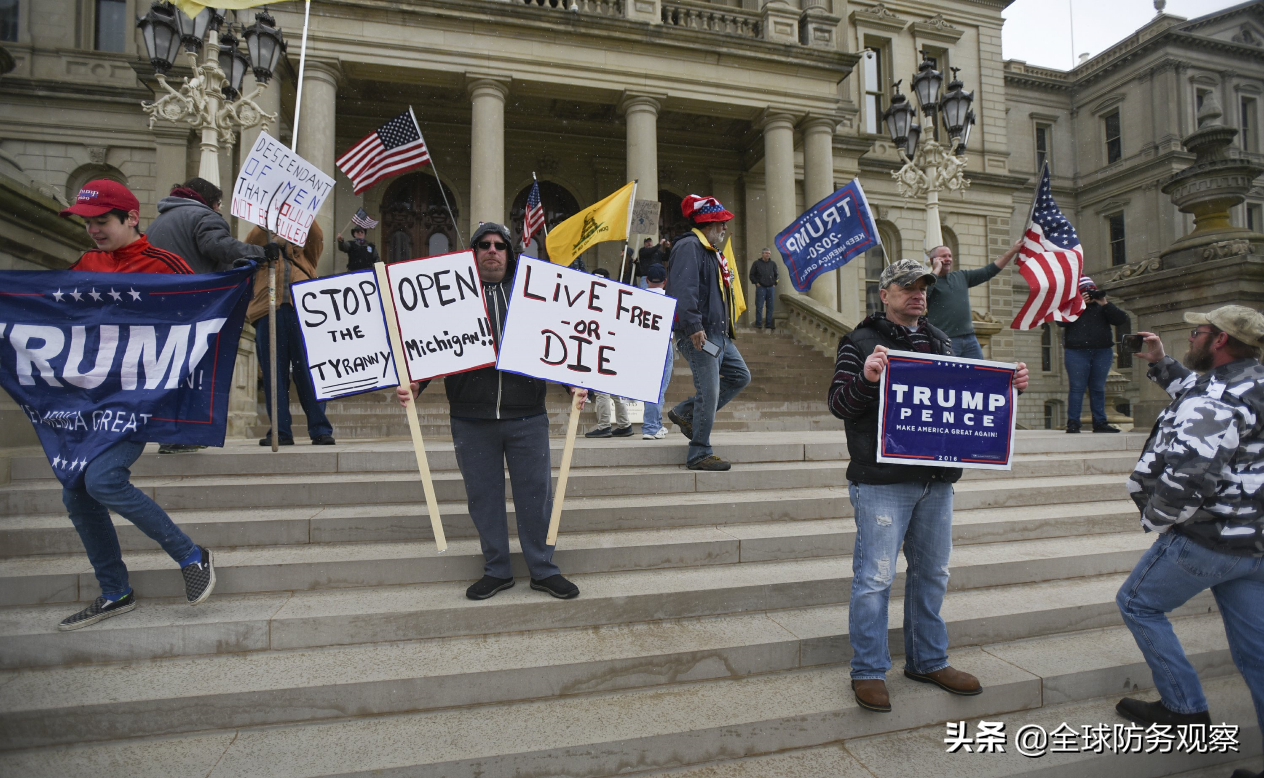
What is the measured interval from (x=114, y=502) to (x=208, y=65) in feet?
29.1

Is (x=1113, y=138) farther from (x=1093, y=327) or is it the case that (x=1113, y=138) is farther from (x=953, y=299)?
(x=953, y=299)

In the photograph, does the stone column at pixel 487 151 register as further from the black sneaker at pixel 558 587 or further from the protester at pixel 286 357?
the black sneaker at pixel 558 587

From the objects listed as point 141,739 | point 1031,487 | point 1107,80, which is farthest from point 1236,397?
point 1107,80

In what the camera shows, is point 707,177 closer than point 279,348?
No

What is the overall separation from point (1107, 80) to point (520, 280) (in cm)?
4352

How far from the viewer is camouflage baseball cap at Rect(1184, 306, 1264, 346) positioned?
9.21 feet

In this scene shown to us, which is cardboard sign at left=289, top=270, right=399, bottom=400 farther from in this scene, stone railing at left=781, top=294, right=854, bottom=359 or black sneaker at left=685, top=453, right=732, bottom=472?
stone railing at left=781, top=294, right=854, bottom=359

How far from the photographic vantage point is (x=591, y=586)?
3836mm

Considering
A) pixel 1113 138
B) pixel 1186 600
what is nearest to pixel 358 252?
pixel 1186 600

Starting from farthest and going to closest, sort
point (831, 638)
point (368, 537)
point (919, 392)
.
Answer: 1. point (368, 537)
2. point (831, 638)
3. point (919, 392)

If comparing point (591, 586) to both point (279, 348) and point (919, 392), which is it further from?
point (279, 348)

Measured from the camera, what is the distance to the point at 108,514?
10.9 feet

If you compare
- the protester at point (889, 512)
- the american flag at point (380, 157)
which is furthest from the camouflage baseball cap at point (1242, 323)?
the american flag at point (380, 157)

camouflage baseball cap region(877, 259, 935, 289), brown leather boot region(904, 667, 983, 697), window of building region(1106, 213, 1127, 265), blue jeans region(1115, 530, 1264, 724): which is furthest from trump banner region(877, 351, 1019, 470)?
window of building region(1106, 213, 1127, 265)
